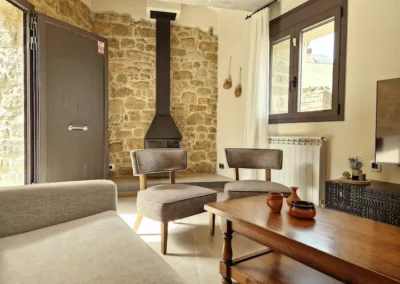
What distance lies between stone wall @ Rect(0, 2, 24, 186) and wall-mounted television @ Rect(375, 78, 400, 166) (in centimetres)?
337

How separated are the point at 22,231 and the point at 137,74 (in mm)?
3718

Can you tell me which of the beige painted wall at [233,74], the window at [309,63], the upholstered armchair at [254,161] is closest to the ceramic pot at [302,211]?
the upholstered armchair at [254,161]

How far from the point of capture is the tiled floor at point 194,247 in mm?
1823

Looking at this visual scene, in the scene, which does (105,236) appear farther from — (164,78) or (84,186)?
(164,78)

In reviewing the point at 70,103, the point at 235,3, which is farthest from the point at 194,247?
the point at 235,3

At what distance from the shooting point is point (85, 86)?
3.31 metres

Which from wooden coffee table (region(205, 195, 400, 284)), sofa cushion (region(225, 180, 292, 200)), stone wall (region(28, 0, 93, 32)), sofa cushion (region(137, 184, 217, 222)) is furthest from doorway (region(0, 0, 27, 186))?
wooden coffee table (region(205, 195, 400, 284))

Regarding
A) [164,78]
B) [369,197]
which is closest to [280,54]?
[164,78]

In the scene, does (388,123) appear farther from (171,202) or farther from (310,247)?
(171,202)

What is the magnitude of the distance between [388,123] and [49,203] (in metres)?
2.50

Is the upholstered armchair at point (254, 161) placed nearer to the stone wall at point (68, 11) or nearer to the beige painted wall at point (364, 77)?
the beige painted wall at point (364, 77)

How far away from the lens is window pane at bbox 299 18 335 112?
302cm

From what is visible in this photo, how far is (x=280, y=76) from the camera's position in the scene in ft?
12.1

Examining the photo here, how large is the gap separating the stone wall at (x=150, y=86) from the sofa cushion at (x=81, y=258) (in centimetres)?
337
